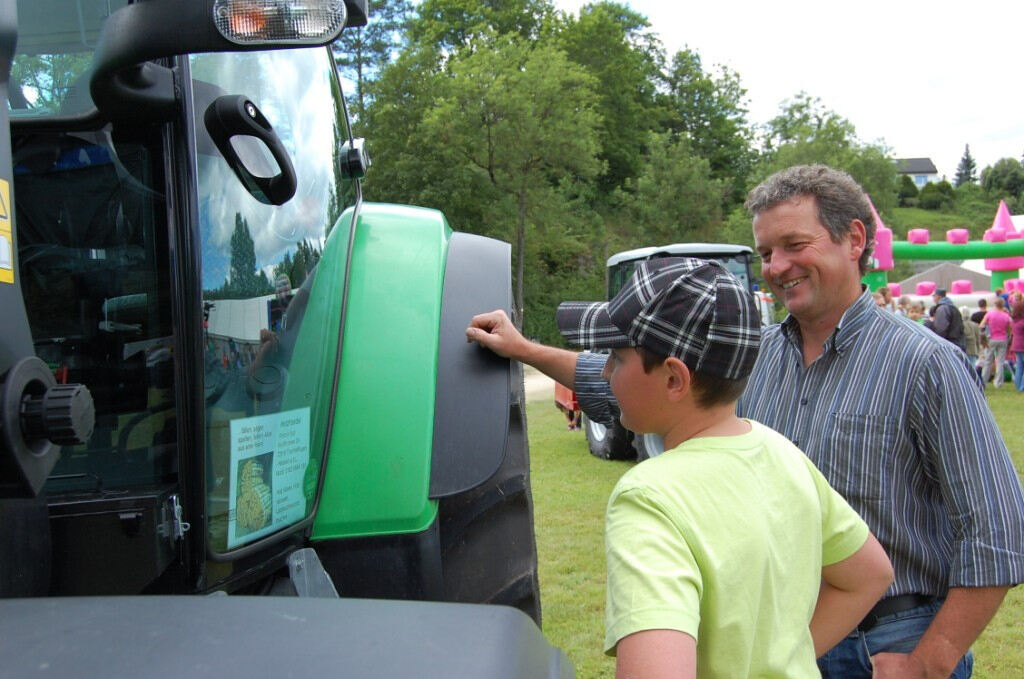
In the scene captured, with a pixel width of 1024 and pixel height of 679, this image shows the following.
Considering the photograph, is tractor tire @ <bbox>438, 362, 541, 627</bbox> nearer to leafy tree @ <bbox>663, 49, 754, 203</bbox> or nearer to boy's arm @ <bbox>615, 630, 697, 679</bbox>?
boy's arm @ <bbox>615, 630, 697, 679</bbox>

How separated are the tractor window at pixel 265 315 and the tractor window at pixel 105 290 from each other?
9 centimetres

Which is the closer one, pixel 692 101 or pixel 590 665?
pixel 590 665

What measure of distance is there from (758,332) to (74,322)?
4.08ft

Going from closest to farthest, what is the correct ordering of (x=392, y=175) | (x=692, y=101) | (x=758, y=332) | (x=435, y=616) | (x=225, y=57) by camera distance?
(x=435, y=616) → (x=758, y=332) → (x=225, y=57) → (x=392, y=175) → (x=692, y=101)

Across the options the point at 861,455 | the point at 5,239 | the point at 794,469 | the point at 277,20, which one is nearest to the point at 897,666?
the point at 861,455

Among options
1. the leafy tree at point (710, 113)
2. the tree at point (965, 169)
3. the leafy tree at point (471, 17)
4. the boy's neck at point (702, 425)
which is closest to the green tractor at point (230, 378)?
the boy's neck at point (702, 425)

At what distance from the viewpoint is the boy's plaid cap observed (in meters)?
1.28

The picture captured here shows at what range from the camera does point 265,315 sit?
186cm

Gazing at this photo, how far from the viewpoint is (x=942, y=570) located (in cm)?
189

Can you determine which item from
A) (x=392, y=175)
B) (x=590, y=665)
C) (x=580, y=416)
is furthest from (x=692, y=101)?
(x=590, y=665)

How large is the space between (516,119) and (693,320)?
27.7m

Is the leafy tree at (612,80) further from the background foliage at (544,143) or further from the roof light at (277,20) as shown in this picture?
the roof light at (277,20)

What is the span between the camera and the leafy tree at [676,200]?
3484 cm

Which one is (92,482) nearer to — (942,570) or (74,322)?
(74,322)
